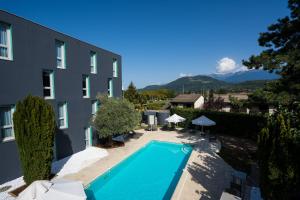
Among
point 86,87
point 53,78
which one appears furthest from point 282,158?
point 86,87

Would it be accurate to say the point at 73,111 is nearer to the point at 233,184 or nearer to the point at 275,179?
the point at 233,184

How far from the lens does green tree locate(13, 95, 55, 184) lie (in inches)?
368

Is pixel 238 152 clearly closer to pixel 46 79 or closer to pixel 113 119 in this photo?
pixel 113 119

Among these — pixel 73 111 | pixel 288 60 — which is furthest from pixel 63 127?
pixel 288 60

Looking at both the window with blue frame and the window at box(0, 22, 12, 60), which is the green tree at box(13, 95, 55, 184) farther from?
the window with blue frame

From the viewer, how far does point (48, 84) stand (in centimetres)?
1303

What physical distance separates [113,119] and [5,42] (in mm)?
8833

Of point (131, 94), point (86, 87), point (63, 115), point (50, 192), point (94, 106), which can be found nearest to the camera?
point (50, 192)

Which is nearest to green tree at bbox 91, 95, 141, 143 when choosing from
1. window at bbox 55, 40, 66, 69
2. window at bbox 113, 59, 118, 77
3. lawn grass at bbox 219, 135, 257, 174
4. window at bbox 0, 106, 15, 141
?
window at bbox 55, 40, 66, 69

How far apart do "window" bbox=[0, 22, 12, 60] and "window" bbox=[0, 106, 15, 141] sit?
2.95m

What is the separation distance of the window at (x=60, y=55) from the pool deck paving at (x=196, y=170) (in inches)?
310

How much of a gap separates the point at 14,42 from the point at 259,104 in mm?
15283

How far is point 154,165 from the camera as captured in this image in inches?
551

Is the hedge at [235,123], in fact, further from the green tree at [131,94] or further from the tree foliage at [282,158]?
the green tree at [131,94]
